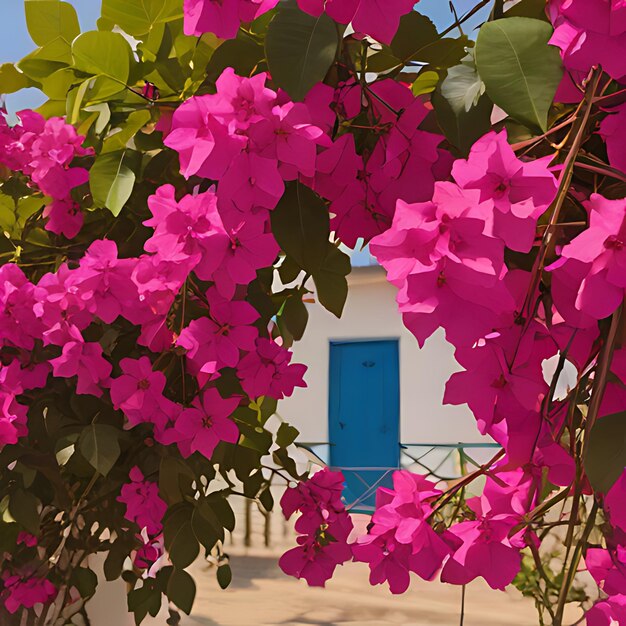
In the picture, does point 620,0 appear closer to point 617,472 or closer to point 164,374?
point 617,472

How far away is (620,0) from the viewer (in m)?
0.32

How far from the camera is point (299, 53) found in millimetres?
400

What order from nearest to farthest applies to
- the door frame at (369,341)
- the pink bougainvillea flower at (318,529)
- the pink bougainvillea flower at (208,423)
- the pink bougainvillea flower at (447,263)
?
1. the pink bougainvillea flower at (447,263)
2. the pink bougainvillea flower at (208,423)
3. the pink bougainvillea flower at (318,529)
4. the door frame at (369,341)

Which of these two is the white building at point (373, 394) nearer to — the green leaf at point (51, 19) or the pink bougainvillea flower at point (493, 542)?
the green leaf at point (51, 19)

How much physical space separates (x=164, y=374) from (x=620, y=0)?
1.89 ft

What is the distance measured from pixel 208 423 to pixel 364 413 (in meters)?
4.99

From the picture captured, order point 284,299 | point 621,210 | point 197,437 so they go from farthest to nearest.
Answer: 1. point 284,299
2. point 197,437
3. point 621,210

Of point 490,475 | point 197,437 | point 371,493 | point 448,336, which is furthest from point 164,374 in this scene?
point 371,493

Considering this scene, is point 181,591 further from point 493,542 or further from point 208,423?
point 493,542

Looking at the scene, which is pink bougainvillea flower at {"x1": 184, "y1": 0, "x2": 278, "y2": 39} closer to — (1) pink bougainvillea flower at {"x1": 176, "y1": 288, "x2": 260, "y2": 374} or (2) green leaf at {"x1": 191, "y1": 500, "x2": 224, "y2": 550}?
(1) pink bougainvillea flower at {"x1": 176, "y1": 288, "x2": 260, "y2": 374}

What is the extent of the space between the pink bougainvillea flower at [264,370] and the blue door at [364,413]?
4.62m

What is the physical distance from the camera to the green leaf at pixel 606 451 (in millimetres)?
337

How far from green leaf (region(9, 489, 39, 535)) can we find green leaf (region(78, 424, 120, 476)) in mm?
141

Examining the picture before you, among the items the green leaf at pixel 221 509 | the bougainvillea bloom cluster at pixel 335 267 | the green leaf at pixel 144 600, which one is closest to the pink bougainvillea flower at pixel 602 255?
the bougainvillea bloom cluster at pixel 335 267
